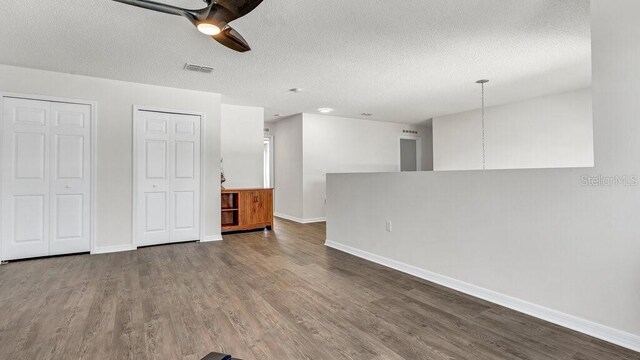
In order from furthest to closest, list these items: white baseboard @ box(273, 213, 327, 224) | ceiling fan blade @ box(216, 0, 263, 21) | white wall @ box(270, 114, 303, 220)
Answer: white wall @ box(270, 114, 303, 220) → white baseboard @ box(273, 213, 327, 224) → ceiling fan blade @ box(216, 0, 263, 21)

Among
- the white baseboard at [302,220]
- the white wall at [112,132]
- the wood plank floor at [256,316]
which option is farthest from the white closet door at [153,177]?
the white baseboard at [302,220]

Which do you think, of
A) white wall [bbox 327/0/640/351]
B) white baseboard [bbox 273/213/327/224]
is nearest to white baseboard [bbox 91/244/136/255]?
white baseboard [bbox 273/213/327/224]

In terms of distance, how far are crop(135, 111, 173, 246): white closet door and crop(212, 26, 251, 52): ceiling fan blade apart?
2861 millimetres

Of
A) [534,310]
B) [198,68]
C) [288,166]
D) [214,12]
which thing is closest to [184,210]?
[198,68]

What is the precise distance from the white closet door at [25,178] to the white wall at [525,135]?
7.37m

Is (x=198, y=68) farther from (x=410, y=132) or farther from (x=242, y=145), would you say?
(x=410, y=132)

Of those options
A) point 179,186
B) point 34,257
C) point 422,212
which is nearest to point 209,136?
point 179,186

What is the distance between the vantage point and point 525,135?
5949 millimetres

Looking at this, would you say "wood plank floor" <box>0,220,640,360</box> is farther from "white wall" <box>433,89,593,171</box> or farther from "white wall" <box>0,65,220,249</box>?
"white wall" <box>433,89,593,171</box>

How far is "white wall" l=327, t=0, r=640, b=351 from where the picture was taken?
1.93 m

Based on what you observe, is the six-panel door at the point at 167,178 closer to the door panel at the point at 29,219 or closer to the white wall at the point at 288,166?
the door panel at the point at 29,219

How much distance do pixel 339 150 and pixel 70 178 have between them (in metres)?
5.02

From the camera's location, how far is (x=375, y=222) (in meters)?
3.88

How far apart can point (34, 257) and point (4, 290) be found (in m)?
1.29
